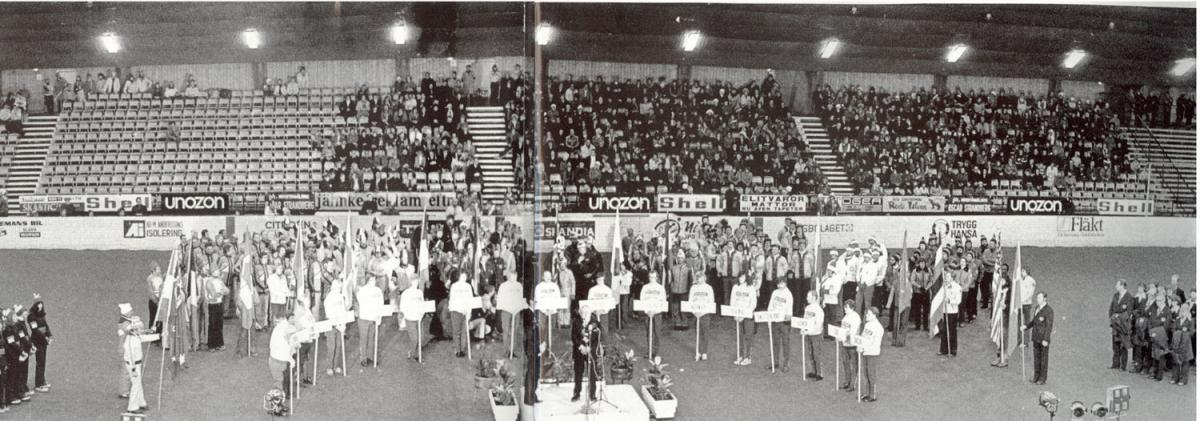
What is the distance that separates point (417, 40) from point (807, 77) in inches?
184

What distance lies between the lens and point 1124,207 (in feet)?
34.0

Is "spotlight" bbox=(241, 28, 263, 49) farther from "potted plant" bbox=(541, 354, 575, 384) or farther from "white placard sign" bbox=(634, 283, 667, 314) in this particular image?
"white placard sign" bbox=(634, 283, 667, 314)

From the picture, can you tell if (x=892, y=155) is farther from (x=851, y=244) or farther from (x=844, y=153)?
(x=851, y=244)

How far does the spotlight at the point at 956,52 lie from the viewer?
10258 mm

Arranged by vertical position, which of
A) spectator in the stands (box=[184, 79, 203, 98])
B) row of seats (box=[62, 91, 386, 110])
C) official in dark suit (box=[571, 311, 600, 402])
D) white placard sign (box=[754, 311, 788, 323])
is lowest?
official in dark suit (box=[571, 311, 600, 402])

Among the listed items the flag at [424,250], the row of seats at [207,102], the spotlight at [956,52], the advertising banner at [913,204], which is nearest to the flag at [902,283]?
the advertising banner at [913,204]

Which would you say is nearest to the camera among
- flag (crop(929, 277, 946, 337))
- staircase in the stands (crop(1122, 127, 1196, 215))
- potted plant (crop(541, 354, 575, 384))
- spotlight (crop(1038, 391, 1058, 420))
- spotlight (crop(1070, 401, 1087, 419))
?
spotlight (crop(1070, 401, 1087, 419))

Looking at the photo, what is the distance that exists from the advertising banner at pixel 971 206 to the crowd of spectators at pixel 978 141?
0.15 meters

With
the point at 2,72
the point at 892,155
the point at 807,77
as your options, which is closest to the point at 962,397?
the point at 892,155

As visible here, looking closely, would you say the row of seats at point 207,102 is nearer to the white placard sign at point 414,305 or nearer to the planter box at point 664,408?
the white placard sign at point 414,305

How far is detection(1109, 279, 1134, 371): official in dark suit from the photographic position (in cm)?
952

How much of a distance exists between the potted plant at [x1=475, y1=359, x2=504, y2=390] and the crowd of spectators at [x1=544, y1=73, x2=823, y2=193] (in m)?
2.68

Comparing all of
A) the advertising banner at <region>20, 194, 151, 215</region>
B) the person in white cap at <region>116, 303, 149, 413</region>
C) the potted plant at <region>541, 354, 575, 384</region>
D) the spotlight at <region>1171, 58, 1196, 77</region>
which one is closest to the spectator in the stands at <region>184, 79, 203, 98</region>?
the advertising banner at <region>20, 194, 151, 215</region>

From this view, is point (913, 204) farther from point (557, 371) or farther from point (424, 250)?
point (424, 250)
